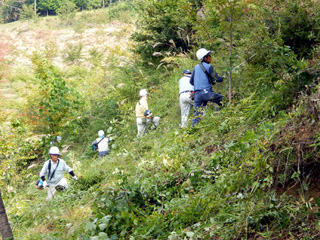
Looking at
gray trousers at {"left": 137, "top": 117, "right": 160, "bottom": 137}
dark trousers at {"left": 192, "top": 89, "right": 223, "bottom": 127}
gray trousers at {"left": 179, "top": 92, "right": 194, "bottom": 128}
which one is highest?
dark trousers at {"left": 192, "top": 89, "right": 223, "bottom": 127}

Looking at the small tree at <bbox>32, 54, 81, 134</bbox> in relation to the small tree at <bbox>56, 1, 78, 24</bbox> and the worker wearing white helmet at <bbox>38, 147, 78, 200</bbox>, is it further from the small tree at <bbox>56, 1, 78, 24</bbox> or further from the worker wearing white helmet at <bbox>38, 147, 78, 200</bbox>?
the small tree at <bbox>56, 1, 78, 24</bbox>

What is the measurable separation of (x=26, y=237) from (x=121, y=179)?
6.26ft

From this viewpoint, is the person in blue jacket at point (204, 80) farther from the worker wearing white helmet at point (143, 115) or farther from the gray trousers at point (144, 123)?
the gray trousers at point (144, 123)

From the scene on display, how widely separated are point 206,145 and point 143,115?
5142 millimetres

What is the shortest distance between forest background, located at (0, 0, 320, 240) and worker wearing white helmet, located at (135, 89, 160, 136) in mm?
375

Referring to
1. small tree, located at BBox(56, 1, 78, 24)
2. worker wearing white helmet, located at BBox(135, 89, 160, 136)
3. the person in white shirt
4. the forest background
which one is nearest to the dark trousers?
the forest background

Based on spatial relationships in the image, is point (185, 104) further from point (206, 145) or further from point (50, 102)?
point (50, 102)

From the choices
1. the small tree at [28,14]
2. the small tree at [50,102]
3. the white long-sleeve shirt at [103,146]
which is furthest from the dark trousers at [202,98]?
the small tree at [28,14]

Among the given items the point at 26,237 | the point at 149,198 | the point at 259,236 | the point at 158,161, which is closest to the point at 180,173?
the point at 149,198

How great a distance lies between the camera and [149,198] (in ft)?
16.4

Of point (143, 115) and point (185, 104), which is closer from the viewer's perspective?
point (185, 104)

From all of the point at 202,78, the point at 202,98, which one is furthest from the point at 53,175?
the point at 202,78

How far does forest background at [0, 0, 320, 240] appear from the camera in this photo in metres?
→ 3.54

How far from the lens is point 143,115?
11.0 m
